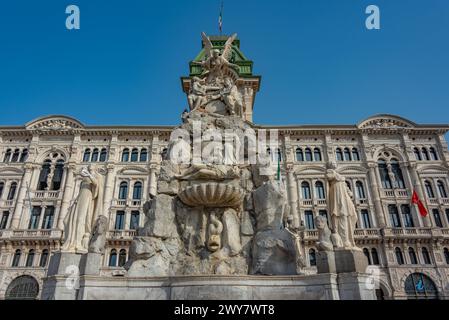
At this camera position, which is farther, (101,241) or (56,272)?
(101,241)

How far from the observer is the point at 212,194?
340 inches

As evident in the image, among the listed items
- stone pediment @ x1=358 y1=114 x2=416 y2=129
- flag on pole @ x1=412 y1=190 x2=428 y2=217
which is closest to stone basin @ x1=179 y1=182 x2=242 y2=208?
flag on pole @ x1=412 y1=190 x2=428 y2=217

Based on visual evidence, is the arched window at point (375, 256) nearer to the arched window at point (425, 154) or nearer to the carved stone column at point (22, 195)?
the arched window at point (425, 154)

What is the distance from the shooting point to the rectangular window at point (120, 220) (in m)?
32.1

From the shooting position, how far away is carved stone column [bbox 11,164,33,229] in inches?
1230

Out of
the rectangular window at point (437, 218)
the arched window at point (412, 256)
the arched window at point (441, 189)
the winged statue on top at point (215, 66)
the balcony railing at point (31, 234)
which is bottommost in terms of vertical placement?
the arched window at point (412, 256)

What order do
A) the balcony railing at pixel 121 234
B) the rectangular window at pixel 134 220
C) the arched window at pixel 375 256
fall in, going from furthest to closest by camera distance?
the rectangular window at pixel 134 220 < the balcony railing at pixel 121 234 < the arched window at pixel 375 256

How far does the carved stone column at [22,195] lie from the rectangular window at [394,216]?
3783cm

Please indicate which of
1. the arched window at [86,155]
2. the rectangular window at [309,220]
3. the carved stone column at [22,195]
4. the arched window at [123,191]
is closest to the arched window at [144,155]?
Answer: the arched window at [123,191]

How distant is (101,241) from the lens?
7.93 m
